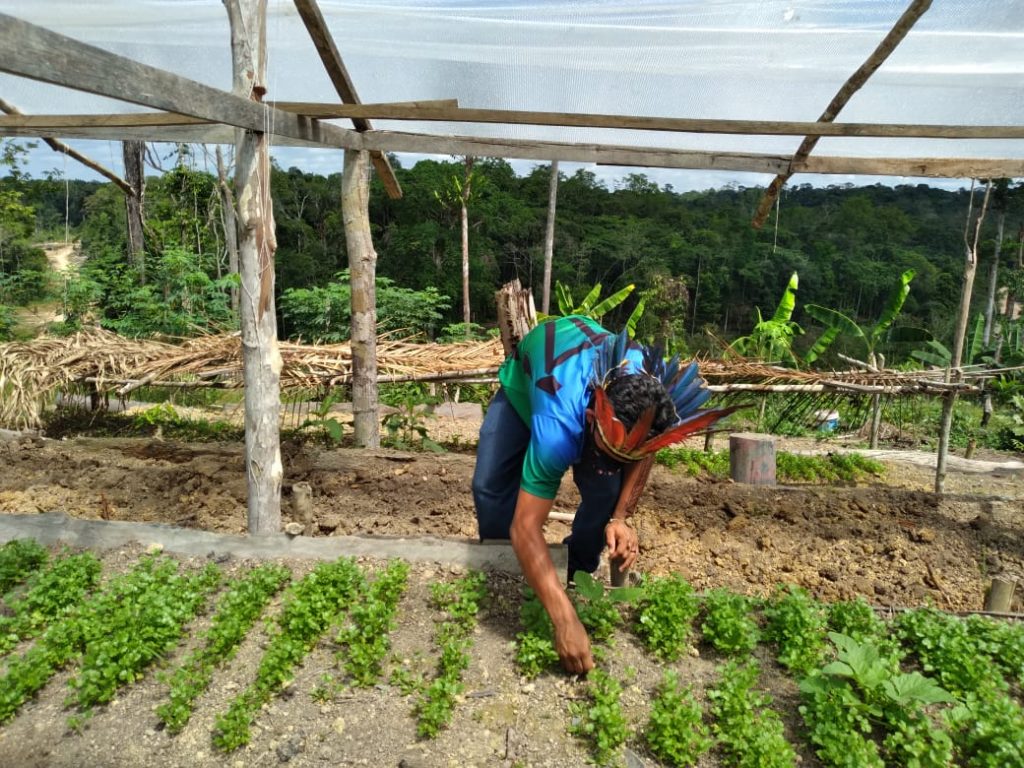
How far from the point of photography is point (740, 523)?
497 centimetres

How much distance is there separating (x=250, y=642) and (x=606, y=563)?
1877 mm

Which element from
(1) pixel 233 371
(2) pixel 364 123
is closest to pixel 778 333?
(2) pixel 364 123

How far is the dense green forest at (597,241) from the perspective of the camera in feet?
66.9

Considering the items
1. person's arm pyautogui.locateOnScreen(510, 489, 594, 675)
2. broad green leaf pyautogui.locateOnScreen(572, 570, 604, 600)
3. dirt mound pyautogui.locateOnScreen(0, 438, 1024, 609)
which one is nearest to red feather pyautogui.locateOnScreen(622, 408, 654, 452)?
person's arm pyautogui.locateOnScreen(510, 489, 594, 675)

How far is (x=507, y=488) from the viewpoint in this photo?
11.1 ft

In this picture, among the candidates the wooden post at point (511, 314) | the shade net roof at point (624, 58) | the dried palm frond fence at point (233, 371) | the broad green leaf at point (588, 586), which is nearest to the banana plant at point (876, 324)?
→ the dried palm frond fence at point (233, 371)

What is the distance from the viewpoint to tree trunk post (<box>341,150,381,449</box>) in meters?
5.53

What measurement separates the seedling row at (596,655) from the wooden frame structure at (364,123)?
6.99 ft

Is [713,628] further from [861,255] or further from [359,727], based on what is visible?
[861,255]

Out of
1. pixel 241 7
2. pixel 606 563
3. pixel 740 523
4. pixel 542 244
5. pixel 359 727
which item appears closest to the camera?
pixel 359 727

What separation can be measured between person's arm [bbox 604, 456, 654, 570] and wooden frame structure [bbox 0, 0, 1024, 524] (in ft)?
6.75

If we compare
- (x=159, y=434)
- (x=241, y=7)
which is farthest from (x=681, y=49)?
(x=159, y=434)

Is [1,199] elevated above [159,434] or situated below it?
above

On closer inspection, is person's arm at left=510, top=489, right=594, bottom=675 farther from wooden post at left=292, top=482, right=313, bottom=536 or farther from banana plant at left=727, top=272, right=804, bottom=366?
banana plant at left=727, top=272, right=804, bottom=366
